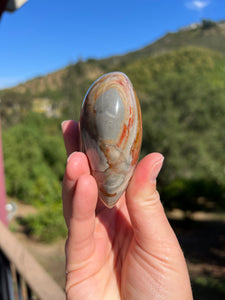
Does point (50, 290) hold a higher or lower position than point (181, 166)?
higher

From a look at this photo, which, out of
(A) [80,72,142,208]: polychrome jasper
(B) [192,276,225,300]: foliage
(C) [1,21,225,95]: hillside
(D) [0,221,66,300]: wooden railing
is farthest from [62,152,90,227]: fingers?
(C) [1,21,225,95]: hillside

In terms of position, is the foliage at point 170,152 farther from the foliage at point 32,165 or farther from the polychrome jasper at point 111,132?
the polychrome jasper at point 111,132

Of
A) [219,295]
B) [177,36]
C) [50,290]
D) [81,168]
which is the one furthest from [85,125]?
[177,36]

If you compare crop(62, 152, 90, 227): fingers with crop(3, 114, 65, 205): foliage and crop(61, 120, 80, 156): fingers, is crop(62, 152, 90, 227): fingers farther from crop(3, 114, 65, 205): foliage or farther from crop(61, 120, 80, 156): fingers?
crop(3, 114, 65, 205): foliage

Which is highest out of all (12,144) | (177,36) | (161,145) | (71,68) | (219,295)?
(177,36)

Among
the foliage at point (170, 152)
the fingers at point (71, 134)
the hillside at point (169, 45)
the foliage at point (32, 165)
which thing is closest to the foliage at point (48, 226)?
the foliage at point (170, 152)

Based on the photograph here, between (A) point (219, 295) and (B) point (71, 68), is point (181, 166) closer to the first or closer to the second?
(A) point (219, 295)

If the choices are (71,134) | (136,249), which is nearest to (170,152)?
(71,134)
